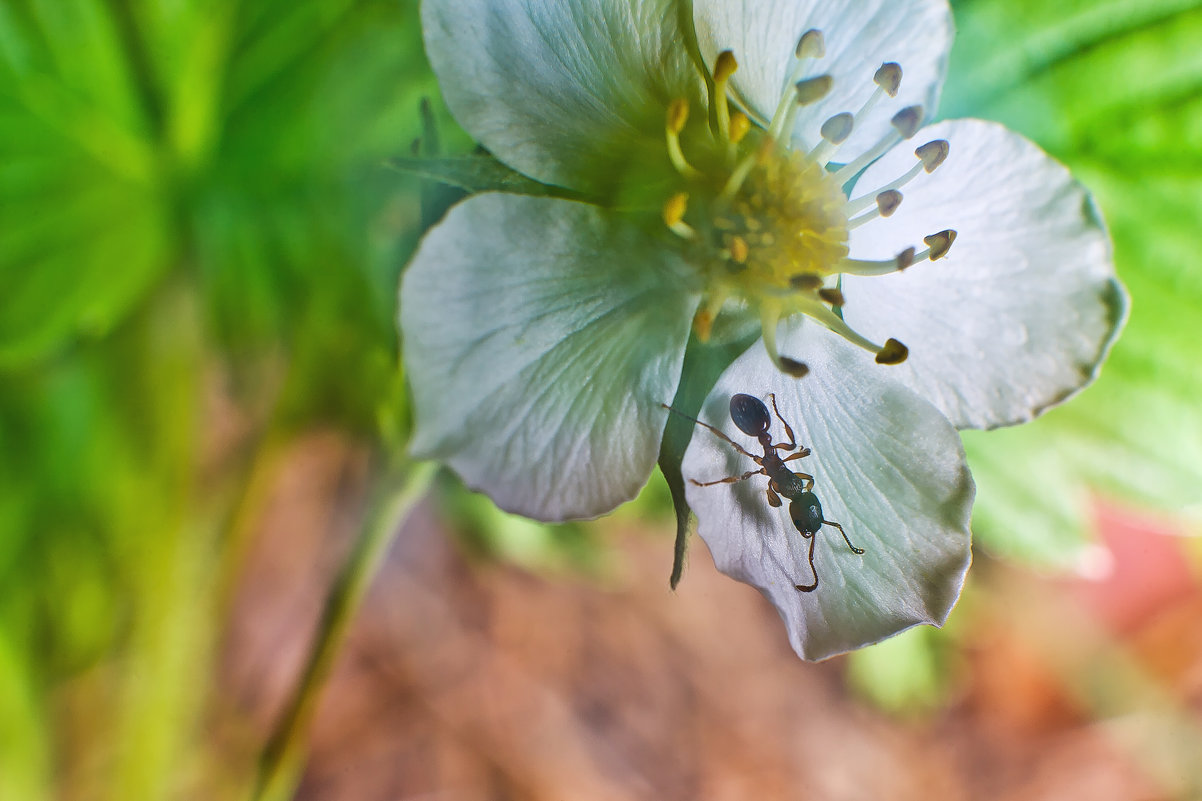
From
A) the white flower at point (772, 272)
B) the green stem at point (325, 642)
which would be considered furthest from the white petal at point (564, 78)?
the green stem at point (325, 642)

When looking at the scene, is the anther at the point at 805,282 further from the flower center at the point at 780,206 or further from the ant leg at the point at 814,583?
the ant leg at the point at 814,583

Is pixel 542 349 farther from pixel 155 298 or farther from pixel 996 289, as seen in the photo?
pixel 155 298

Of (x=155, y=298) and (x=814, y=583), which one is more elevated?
(x=814, y=583)

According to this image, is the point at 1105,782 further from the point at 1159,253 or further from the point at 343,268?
the point at 343,268

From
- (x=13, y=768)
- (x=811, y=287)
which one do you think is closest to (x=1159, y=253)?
(x=811, y=287)

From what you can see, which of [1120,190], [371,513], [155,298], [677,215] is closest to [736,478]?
[677,215]

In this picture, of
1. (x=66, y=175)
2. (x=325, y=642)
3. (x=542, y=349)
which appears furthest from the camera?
(x=66, y=175)

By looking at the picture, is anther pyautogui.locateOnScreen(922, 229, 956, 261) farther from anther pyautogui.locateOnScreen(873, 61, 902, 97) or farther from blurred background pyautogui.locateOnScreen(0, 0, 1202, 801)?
blurred background pyautogui.locateOnScreen(0, 0, 1202, 801)
